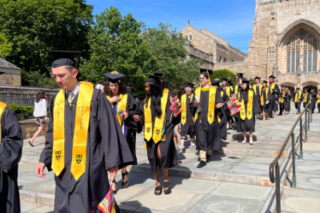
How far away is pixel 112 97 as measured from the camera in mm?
4918

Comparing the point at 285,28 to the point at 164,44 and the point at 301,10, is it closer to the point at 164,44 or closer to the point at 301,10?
the point at 301,10

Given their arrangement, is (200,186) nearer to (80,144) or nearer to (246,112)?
(80,144)

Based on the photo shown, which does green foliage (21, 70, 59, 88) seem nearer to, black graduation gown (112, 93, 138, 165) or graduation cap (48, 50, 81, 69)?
black graduation gown (112, 93, 138, 165)

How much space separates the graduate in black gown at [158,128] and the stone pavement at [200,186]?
438 mm

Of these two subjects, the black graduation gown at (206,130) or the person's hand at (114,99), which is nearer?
the person's hand at (114,99)

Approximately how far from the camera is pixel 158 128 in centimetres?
482

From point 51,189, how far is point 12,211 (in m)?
2.31

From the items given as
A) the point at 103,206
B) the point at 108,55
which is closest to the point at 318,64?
the point at 108,55

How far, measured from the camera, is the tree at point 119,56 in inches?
978

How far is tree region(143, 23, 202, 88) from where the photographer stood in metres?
26.8

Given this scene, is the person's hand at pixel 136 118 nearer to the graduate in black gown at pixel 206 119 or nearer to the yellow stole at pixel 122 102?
the yellow stole at pixel 122 102

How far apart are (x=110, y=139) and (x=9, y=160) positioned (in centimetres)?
115

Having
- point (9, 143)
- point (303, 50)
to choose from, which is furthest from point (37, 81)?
point (303, 50)

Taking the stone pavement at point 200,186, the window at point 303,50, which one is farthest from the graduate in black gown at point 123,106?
the window at point 303,50
